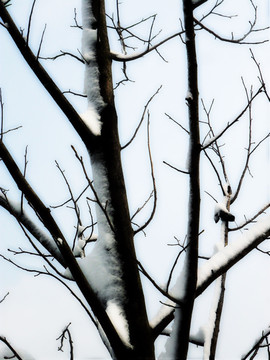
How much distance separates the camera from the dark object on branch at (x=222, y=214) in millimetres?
2248

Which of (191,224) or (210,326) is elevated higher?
(191,224)

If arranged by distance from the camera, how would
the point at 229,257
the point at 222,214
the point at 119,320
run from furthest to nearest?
the point at 222,214 → the point at 229,257 → the point at 119,320

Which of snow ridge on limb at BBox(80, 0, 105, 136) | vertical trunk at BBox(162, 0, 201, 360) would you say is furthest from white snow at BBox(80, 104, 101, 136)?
vertical trunk at BBox(162, 0, 201, 360)

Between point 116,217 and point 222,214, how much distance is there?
809 millimetres

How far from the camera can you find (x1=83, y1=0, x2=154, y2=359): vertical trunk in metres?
1.54

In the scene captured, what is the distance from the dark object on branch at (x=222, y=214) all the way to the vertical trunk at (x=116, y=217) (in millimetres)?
726

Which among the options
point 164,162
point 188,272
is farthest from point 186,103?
point 188,272

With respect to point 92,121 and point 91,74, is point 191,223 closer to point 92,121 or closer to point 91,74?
point 92,121

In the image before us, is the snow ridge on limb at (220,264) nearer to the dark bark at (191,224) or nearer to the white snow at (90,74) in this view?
the dark bark at (191,224)

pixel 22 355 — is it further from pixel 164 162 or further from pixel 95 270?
pixel 164 162

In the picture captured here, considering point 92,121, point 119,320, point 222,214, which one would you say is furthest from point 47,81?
point 222,214

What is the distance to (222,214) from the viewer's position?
228 centimetres

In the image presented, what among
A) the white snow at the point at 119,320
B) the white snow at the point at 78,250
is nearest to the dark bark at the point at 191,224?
the white snow at the point at 119,320

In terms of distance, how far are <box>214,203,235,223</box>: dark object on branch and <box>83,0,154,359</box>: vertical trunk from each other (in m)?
0.73
